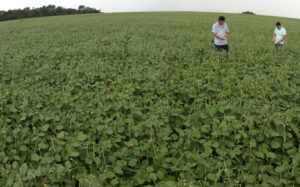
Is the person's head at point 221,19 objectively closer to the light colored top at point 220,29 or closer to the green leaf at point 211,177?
the light colored top at point 220,29

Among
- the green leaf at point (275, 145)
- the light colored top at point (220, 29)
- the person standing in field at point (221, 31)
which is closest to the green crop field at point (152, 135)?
the green leaf at point (275, 145)

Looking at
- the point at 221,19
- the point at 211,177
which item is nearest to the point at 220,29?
the point at 221,19

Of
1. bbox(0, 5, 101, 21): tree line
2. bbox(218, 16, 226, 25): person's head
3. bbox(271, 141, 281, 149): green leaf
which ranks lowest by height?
bbox(271, 141, 281, 149): green leaf

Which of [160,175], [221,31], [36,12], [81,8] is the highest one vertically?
[81,8]

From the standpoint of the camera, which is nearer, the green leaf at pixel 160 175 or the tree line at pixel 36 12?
the green leaf at pixel 160 175

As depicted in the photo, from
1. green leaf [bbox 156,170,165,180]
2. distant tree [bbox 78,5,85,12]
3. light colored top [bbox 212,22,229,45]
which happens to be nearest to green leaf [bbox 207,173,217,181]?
green leaf [bbox 156,170,165,180]

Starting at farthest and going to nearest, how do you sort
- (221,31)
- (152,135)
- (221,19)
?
(221,31), (221,19), (152,135)

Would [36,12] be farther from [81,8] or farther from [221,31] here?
[221,31]

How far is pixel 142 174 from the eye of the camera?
264 centimetres

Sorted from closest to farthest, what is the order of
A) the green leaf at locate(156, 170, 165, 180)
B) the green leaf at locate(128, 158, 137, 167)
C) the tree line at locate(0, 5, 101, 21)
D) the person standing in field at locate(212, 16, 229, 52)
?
the green leaf at locate(156, 170, 165, 180) → the green leaf at locate(128, 158, 137, 167) → the person standing in field at locate(212, 16, 229, 52) → the tree line at locate(0, 5, 101, 21)

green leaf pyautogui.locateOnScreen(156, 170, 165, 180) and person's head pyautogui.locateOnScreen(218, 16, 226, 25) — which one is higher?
person's head pyautogui.locateOnScreen(218, 16, 226, 25)

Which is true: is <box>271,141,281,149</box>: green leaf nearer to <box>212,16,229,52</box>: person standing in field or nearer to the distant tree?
<box>212,16,229,52</box>: person standing in field

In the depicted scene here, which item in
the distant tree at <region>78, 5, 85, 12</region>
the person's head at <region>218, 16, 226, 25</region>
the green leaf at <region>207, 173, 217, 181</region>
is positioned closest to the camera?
the green leaf at <region>207, 173, 217, 181</region>

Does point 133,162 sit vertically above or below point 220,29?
below
